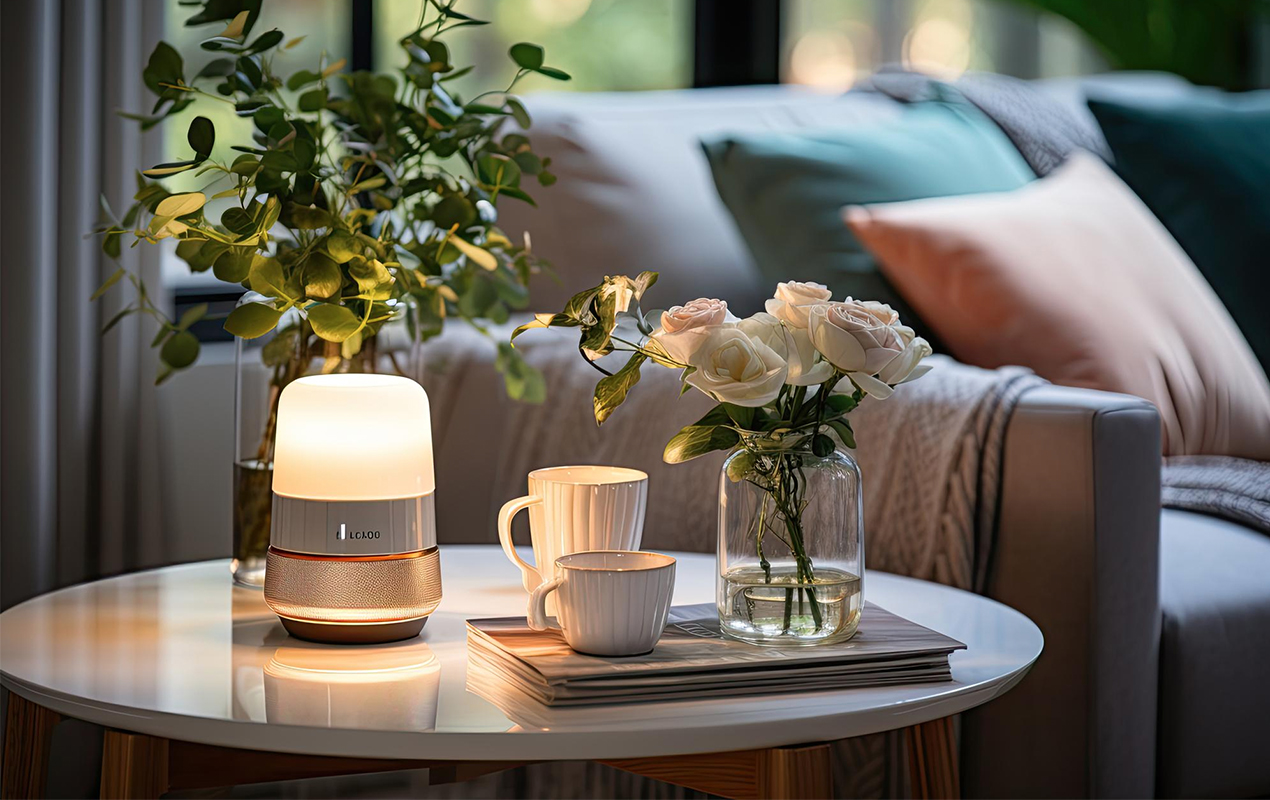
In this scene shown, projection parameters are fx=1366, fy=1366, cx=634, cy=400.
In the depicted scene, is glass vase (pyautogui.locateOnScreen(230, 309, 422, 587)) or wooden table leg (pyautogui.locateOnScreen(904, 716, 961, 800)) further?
glass vase (pyautogui.locateOnScreen(230, 309, 422, 587))

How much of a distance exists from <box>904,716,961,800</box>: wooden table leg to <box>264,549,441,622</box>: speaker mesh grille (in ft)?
1.31

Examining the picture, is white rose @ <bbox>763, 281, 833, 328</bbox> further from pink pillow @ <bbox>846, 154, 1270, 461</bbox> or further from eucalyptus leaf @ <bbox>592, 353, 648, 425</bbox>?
pink pillow @ <bbox>846, 154, 1270, 461</bbox>

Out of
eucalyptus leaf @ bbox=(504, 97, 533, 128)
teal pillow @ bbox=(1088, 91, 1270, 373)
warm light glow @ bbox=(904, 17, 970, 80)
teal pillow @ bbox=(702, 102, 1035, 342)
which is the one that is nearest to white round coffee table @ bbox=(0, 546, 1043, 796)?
eucalyptus leaf @ bbox=(504, 97, 533, 128)

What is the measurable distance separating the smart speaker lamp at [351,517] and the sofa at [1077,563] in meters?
0.57

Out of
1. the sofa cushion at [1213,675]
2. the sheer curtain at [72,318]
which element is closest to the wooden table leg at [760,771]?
the sofa cushion at [1213,675]

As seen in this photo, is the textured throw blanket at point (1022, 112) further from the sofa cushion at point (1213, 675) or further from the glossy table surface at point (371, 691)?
the glossy table surface at point (371, 691)

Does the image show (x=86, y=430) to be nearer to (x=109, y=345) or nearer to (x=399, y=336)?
(x=109, y=345)

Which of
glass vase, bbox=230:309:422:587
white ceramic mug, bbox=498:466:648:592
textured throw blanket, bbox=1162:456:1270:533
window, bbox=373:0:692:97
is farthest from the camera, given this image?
window, bbox=373:0:692:97

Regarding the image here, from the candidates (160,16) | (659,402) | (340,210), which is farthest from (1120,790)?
(160,16)

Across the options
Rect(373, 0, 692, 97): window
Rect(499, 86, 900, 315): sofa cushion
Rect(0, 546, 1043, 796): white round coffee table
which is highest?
Rect(373, 0, 692, 97): window

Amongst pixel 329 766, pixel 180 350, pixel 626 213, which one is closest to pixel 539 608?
pixel 329 766

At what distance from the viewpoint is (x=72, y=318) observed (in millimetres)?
1603

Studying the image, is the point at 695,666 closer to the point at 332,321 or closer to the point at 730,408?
the point at 730,408

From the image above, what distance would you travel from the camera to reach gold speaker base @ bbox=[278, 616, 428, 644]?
0.98m
